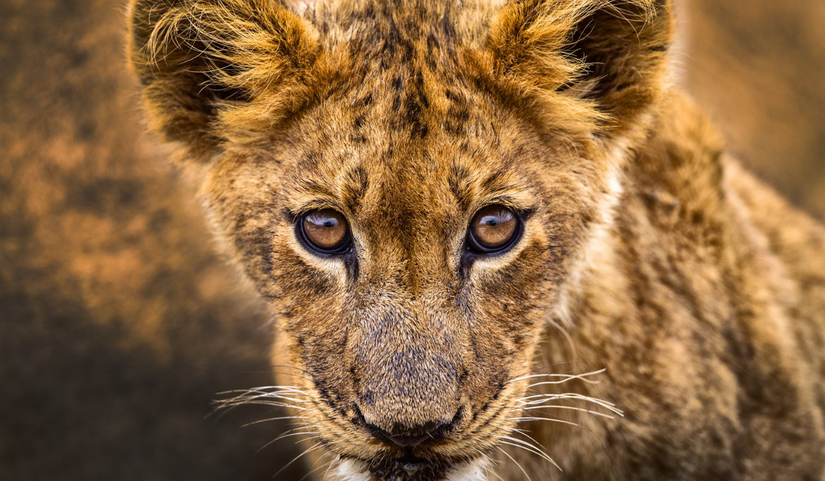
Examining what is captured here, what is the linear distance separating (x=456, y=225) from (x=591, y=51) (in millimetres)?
811

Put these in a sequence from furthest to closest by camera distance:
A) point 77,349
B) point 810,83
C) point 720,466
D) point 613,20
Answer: point 810,83 < point 77,349 < point 720,466 < point 613,20

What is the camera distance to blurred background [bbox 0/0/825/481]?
15.8 ft

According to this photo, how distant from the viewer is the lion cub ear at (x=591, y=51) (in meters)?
2.62

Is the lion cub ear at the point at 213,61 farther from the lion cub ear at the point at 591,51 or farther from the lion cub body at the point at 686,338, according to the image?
the lion cub body at the point at 686,338

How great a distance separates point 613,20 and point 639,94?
26 cm

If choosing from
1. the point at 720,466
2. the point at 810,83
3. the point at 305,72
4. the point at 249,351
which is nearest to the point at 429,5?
the point at 305,72

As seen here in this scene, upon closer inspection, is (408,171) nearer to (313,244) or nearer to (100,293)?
(313,244)

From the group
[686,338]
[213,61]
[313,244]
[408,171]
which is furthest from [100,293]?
[686,338]

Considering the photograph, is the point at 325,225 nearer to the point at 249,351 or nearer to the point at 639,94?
the point at 639,94

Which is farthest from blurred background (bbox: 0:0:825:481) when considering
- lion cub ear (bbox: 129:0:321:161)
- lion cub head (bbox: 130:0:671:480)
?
lion cub head (bbox: 130:0:671:480)

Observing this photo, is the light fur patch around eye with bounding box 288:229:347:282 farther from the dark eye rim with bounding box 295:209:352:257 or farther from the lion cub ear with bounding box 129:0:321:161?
the lion cub ear with bounding box 129:0:321:161

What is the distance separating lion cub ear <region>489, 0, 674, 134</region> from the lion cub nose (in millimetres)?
1060

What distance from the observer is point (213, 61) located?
9.39ft

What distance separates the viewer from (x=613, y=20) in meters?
2.75
